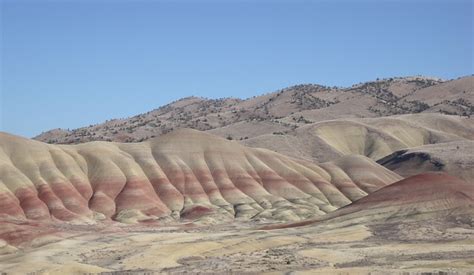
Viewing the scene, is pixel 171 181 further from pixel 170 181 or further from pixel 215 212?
pixel 215 212

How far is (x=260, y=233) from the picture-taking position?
111750mm

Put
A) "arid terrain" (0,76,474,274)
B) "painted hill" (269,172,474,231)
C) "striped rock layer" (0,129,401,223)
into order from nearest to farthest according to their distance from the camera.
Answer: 1. "arid terrain" (0,76,474,274)
2. "painted hill" (269,172,474,231)
3. "striped rock layer" (0,129,401,223)

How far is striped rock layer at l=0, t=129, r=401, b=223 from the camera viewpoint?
14812cm

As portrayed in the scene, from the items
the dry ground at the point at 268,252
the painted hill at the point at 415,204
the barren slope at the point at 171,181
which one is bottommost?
the dry ground at the point at 268,252

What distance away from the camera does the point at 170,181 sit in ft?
551

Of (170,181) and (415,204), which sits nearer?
(415,204)

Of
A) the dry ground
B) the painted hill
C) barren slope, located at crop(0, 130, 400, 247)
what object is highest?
barren slope, located at crop(0, 130, 400, 247)

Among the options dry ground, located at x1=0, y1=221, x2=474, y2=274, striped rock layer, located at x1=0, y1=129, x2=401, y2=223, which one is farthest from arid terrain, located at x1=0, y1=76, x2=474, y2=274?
striped rock layer, located at x1=0, y1=129, x2=401, y2=223

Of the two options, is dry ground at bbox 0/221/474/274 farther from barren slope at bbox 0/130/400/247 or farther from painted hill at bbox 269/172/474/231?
barren slope at bbox 0/130/400/247

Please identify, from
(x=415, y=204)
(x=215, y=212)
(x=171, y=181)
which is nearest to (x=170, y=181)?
(x=171, y=181)

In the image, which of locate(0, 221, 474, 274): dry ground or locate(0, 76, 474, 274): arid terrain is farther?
locate(0, 76, 474, 274): arid terrain

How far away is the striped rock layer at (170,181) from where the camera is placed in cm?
14812

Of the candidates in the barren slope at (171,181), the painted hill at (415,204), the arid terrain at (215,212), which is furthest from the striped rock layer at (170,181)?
the painted hill at (415,204)

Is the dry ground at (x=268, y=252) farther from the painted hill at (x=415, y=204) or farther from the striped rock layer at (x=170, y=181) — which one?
the striped rock layer at (x=170, y=181)
